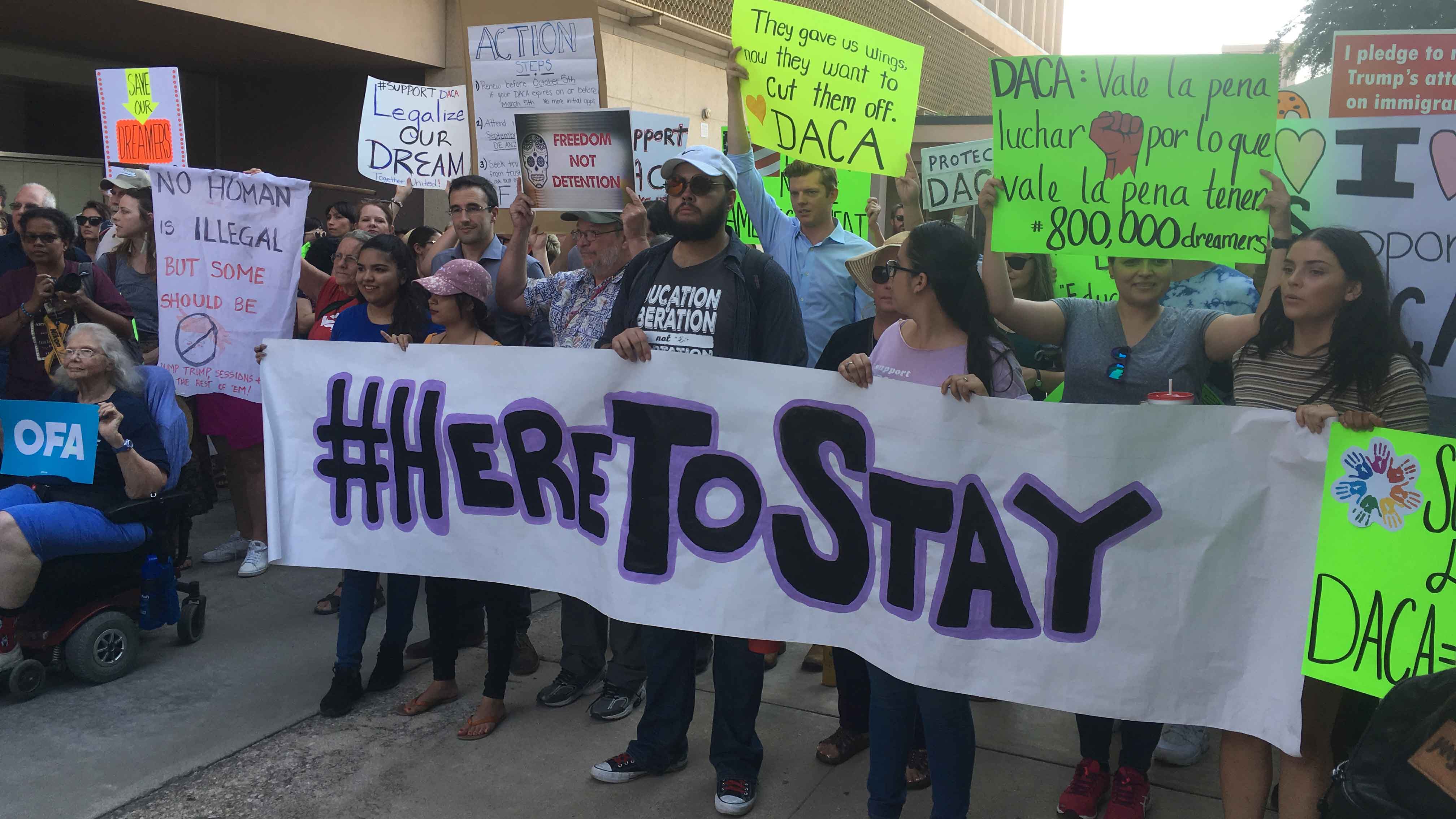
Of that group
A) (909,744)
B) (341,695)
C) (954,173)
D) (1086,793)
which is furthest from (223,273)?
(1086,793)

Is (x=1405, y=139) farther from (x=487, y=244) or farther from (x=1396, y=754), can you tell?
(x=487, y=244)

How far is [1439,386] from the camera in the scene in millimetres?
2928

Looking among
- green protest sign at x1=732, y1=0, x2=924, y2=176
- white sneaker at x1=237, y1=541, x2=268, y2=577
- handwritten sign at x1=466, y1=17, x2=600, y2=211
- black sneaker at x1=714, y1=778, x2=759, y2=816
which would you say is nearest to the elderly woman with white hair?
white sneaker at x1=237, y1=541, x2=268, y2=577

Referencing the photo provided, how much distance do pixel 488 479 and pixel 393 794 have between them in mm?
1021

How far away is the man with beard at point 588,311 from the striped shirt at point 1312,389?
2.12 metres

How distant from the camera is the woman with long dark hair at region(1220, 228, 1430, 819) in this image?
8.52 feet

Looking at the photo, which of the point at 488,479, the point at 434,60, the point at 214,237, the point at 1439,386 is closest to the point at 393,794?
the point at 488,479

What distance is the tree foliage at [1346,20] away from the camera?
61.7 feet

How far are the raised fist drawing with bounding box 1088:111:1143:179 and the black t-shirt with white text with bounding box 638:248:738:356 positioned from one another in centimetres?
115

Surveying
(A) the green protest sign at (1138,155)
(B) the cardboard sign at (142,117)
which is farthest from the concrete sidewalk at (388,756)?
(B) the cardboard sign at (142,117)

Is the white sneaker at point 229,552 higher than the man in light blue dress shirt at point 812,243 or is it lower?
lower

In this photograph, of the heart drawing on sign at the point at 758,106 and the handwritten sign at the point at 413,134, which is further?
the handwritten sign at the point at 413,134

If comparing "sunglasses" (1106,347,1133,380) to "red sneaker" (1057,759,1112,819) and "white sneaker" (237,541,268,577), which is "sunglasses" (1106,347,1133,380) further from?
"white sneaker" (237,541,268,577)

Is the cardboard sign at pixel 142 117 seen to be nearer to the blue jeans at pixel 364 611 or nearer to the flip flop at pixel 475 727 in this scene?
the blue jeans at pixel 364 611
